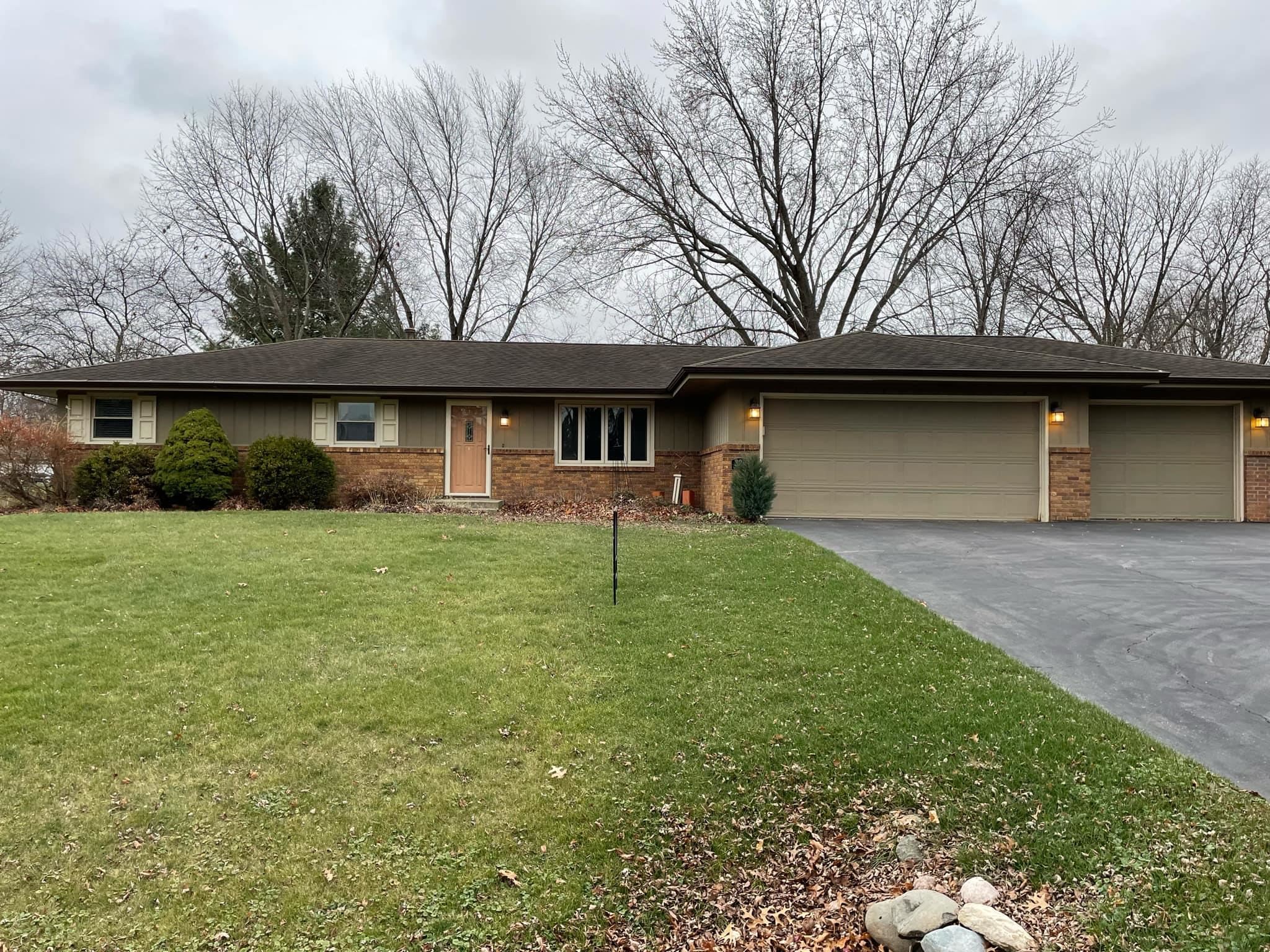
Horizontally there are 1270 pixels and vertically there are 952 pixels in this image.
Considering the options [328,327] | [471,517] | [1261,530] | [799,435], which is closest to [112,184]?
[328,327]

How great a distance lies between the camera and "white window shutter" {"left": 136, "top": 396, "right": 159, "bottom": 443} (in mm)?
13961

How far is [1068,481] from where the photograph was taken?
11.7 meters

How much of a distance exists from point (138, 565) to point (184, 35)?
1794 cm

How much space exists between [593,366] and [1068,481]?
9475mm

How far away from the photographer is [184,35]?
18094 mm

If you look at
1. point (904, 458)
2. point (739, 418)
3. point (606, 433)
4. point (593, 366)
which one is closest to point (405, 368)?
point (593, 366)

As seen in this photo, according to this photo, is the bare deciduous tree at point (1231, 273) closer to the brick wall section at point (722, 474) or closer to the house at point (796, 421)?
the house at point (796, 421)

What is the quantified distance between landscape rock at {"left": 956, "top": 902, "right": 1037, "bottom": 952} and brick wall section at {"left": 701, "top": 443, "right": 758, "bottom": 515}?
929cm

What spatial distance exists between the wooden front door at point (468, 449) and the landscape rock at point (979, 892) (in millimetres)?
12456

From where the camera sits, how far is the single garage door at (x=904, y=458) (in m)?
11.9

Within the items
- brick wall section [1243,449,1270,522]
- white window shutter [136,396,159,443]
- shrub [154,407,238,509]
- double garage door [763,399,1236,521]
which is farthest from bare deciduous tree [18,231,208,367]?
brick wall section [1243,449,1270,522]

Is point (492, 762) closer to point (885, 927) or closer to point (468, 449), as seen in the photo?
point (885, 927)

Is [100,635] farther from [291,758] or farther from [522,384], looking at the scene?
[522,384]

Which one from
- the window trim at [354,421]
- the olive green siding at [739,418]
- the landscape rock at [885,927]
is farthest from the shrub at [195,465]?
the landscape rock at [885,927]
